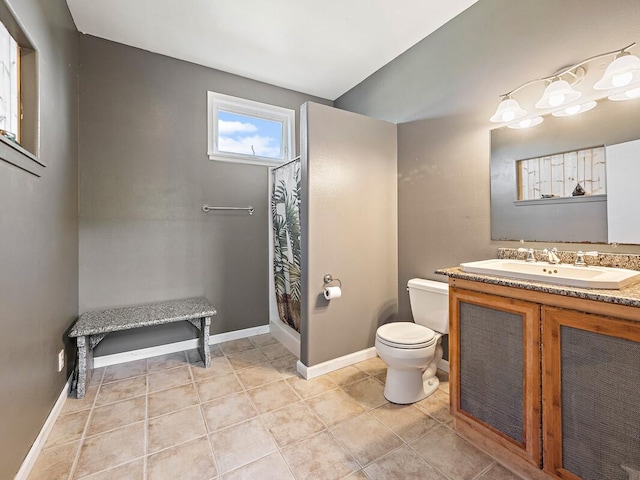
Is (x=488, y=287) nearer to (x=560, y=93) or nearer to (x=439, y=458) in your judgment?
(x=439, y=458)

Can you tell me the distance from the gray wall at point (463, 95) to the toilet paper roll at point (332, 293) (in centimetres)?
73

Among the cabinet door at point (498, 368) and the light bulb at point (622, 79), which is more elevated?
the light bulb at point (622, 79)

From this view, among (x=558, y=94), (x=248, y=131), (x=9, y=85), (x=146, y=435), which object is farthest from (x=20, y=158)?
(x=558, y=94)

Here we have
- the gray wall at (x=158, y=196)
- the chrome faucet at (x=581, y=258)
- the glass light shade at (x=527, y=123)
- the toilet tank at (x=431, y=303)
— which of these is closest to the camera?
the chrome faucet at (x=581, y=258)

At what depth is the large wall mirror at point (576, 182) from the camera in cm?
140

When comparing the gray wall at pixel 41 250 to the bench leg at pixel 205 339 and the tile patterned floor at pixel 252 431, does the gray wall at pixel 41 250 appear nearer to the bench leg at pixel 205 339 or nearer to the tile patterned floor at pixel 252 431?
the tile patterned floor at pixel 252 431

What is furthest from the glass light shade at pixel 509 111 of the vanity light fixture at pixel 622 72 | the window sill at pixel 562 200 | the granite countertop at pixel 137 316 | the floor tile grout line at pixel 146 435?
the floor tile grout line at pixel 146 435

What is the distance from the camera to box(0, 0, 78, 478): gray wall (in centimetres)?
120

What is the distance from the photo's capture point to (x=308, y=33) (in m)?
2.35

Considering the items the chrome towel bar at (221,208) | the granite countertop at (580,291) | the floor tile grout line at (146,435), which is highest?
the chrome towel bar at (221,208)

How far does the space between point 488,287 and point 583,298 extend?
357mm

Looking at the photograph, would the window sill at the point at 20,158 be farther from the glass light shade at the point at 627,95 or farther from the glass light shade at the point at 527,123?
the glass light shade at the point at 627,95

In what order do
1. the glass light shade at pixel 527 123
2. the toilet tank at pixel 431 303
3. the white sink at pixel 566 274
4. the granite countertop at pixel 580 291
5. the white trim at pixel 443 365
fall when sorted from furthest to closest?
1. the white trim at pixel 443 365
2. the toilet tank at pixel 431 303
3. the glass light shade at pixel 527 123
4. the white sink at pixel 566 274
5. the granite countertop at pixel 580 291

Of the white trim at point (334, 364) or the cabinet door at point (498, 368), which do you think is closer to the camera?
the cabinet door at point (498, 368)
